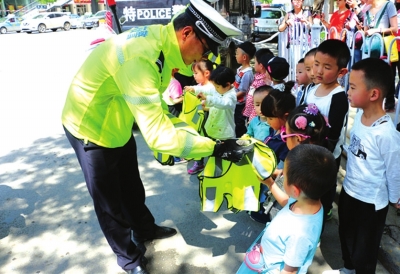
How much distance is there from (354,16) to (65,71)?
826cm

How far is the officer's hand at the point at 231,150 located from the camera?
6.25ft

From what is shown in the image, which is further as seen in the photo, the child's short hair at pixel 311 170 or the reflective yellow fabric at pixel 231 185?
the reflective yellow fabric at pixel 231 185

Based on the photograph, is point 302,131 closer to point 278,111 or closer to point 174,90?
point 278,111

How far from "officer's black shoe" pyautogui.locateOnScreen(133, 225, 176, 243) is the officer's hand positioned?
3.68 ft

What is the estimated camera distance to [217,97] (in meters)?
3.34

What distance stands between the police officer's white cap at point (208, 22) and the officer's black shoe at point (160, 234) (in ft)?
5.23

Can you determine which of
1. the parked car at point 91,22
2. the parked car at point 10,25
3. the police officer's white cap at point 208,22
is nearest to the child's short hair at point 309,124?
the police officer's white cap at point 208,22

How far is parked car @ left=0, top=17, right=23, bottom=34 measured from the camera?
2656 centimetres

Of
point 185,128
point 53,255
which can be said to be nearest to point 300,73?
point 185,128

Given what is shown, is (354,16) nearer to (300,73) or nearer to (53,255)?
(300,73)

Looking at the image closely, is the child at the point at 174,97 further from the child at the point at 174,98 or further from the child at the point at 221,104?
the child at the point at 221,104

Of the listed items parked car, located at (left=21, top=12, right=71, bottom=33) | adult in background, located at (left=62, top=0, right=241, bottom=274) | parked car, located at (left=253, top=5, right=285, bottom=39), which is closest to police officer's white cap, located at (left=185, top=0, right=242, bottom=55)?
adult in background, located at (left=62, top=0, right=241, bottom=274)

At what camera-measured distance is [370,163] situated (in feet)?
6.19

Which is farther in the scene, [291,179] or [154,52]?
[154,52]
